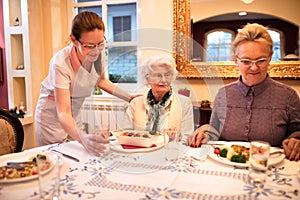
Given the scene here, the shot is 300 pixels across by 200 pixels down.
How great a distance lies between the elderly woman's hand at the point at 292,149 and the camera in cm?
111

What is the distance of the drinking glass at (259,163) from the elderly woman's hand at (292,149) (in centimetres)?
27

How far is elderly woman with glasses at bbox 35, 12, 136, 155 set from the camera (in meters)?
1.33

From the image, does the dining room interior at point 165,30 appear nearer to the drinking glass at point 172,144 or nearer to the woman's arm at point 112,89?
the woman's arm at point 112,89

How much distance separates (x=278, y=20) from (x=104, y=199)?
2210 mm

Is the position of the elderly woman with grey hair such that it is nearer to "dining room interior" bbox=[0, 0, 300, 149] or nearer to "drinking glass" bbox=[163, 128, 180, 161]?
"drinking glass" bbox=[163, 128, 180, 161]

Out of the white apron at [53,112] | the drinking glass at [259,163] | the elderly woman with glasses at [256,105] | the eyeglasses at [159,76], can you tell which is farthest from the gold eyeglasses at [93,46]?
the drinking glass at [259,163]

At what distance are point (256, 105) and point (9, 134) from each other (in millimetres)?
1271

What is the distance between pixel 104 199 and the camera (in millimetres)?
787

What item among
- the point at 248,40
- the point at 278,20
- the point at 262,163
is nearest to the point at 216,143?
the point at 262,163

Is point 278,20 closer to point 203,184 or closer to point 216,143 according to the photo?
point 216,143

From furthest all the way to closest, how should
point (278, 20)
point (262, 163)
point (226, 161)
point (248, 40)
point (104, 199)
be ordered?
1. point (278, 20)
2. point (248, 40)
3. point (226, 161)
4. point (262, 163)
5. point (104, 199)

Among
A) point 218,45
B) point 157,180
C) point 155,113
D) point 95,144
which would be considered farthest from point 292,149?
point 218,45

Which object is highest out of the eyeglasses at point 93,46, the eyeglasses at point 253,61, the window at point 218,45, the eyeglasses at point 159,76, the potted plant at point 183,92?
the window at point 218,45

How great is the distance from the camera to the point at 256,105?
1431 millimetres
